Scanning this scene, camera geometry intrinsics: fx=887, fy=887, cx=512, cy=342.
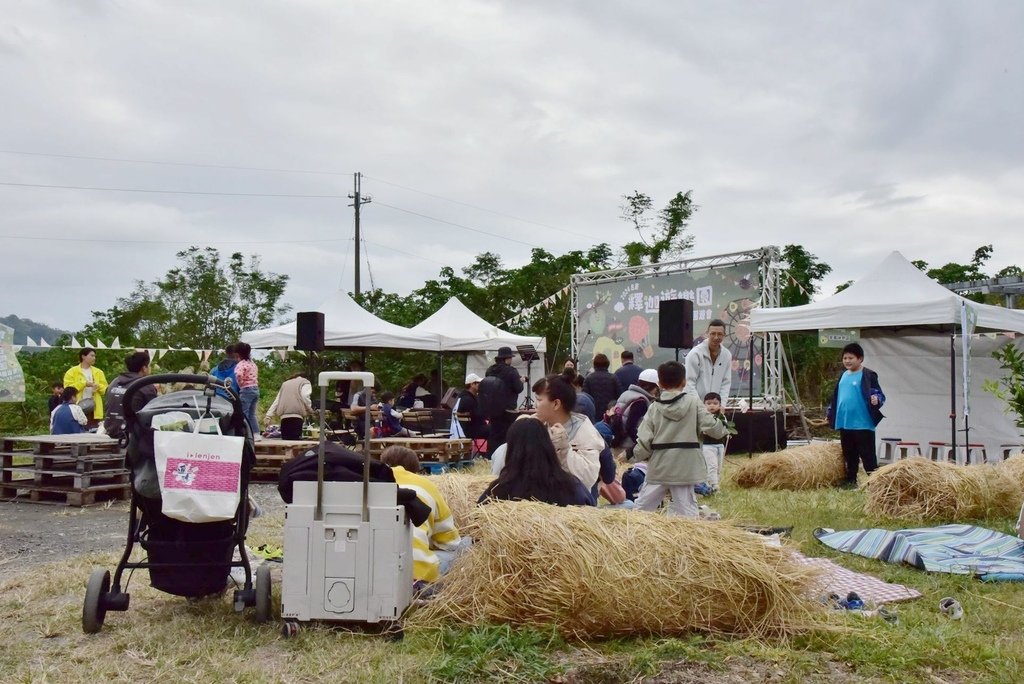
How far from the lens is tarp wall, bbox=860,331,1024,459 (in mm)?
11508

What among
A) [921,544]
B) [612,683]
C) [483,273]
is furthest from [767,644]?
[483,273]

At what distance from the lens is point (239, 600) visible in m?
3.95

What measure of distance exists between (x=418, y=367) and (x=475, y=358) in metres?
3.87

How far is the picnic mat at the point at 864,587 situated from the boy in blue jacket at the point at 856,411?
3.54 meters

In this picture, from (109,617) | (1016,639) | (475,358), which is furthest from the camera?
(475,358)

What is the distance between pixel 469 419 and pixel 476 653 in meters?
8.61

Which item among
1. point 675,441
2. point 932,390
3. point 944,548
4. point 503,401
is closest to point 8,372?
point 503,401

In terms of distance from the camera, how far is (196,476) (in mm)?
3709

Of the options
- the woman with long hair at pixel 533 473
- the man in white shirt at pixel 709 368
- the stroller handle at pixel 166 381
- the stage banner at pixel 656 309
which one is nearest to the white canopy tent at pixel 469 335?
the stage banner at pixel 656 309

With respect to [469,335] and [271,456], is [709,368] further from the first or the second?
[469,335]

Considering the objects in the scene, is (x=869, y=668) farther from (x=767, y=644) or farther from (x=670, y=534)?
(x=670, y=534)

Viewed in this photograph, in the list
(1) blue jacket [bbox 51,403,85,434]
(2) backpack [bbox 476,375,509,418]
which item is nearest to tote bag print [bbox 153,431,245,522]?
(2) backpack [bbox 476,375,509,418]

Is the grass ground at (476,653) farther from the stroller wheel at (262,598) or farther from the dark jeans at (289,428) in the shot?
the dark jeans at (289,428)

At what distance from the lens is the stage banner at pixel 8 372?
1287cm
